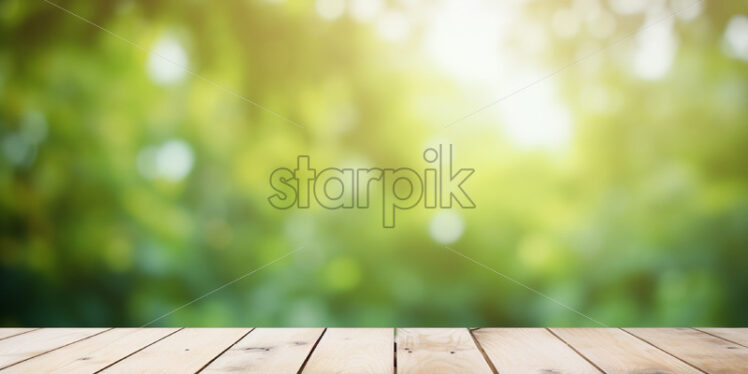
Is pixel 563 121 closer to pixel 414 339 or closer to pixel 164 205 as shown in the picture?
pixel 414 339

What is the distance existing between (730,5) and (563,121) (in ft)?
1.50

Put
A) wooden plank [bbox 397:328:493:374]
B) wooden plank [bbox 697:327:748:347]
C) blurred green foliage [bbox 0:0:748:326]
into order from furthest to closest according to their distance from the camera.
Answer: blurred green foliage [bbox 0:0:748:326] → wooden plank [bbox 697:327:748:347] → wooden plank [bbox 397:328:493:374]

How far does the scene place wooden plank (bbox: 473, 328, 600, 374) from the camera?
0.99 meters

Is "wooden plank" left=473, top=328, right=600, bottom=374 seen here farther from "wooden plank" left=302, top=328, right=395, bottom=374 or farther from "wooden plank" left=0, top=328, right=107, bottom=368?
"wooden plank" left=0, top=328, right=107, bottom=368

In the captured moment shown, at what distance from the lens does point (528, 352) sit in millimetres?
1105

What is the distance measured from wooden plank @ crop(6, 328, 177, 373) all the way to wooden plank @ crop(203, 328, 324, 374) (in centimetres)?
19

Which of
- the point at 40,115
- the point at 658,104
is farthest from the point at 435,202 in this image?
the point at 40,115

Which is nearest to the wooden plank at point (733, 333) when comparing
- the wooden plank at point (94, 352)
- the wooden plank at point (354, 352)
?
the wooden plank at point (354, 352)

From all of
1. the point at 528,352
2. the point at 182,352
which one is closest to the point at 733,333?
the point at 528,352

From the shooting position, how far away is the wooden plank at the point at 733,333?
3.98 feet

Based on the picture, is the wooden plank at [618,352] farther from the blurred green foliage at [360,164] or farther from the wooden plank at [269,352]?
the wooden plank at [269,352]

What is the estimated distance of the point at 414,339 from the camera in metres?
1.22

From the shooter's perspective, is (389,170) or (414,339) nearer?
(414,339)

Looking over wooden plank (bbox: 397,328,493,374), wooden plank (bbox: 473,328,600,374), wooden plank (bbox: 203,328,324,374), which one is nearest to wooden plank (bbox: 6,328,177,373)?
wooden plank (bbox: 203,328,324,374)
